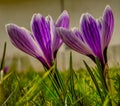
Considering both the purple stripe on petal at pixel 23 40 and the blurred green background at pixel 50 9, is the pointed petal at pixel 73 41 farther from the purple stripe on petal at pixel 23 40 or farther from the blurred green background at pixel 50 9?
the blurred green background at pixel 50 9

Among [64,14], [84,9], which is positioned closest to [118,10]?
[84,9]

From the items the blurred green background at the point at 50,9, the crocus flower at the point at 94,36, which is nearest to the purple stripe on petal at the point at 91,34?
the crocus flower at the point at 94,36

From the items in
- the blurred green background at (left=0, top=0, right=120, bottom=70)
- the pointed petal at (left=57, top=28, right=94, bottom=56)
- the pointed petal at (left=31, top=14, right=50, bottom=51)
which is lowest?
the pointed petal at (left=57, top=28, right=94, bottom=56)

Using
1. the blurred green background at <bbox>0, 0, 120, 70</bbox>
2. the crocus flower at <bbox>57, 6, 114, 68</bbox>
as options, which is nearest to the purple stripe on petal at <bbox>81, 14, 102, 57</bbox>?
the crocus flower at <bbox>57, 6, 114, 68</bbox>

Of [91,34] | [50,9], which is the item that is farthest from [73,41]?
[50,9]

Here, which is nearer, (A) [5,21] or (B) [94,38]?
(B) [94,38]

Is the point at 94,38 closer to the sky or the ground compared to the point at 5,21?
closer to the ground

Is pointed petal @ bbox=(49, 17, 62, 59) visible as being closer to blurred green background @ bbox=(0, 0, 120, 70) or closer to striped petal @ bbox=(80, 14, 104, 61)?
striped petal @ bbox=(80, 14, 104, 61)

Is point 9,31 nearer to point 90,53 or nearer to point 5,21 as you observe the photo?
point 90,53
